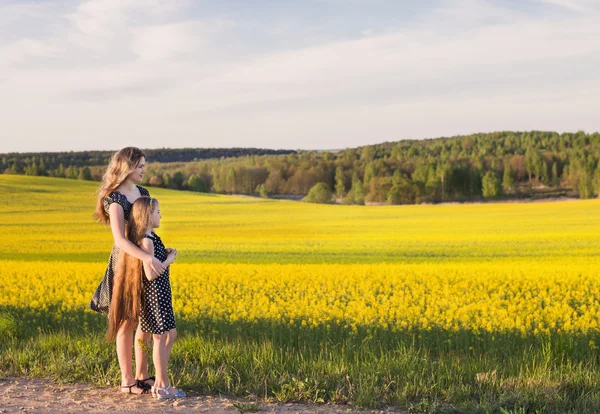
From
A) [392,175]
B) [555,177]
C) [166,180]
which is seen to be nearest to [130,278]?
[166,180]

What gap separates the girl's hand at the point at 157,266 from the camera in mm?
4535

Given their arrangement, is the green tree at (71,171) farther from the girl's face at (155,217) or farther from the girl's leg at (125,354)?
the girl's face at (155,217)

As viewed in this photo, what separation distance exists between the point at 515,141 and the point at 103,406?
95.2m

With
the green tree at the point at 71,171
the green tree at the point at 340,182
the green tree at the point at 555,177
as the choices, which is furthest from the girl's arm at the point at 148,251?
the green tree at the point at 555,177

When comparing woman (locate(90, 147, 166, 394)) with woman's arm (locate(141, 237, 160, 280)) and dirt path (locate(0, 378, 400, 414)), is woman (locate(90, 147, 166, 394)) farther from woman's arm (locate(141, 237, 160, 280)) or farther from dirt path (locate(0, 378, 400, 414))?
dirt path (locate(0, 378, 400, 414))

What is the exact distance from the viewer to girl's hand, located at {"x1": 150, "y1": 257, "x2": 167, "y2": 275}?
454 centimetres

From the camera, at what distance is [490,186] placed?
213 feet

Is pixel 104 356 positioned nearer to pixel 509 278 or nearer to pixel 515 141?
pixel 509 278

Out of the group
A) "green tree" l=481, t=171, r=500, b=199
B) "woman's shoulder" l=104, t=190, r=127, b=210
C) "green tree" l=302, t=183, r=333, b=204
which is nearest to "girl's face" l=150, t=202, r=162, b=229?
"woman's shoulder" l=104, t=190, r=127, b=210

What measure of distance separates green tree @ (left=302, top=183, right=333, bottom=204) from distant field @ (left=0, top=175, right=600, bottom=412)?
2576cm

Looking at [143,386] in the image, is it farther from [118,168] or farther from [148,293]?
[118,168]

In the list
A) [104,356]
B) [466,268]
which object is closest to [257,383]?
[104,356]

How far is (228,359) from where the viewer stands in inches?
209

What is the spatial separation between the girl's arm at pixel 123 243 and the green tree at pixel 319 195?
48.8m
